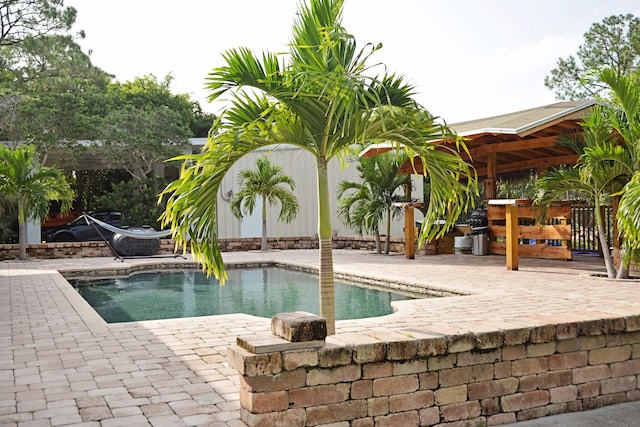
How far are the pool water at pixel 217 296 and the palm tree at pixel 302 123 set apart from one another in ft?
10.1

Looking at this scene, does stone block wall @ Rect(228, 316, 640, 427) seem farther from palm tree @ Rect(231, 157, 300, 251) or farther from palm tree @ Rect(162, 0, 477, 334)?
palm tree @ Rect(231, 157, 300, 251)

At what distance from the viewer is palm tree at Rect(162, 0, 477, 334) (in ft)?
12.6

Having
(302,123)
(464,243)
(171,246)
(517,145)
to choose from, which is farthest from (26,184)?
(302,123)

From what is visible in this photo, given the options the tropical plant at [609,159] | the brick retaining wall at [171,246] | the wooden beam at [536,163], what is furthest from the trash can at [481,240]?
the tropical plant at [609,159]

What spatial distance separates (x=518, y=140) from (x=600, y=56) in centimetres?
1451

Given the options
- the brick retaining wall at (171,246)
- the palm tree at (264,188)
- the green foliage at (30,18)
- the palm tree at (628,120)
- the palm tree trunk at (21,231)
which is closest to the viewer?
the palm tree at (628,120)

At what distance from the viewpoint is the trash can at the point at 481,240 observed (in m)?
12.5

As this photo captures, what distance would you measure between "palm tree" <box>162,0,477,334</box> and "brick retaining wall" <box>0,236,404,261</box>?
A: 10.6 metres

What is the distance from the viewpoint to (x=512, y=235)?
364 inches

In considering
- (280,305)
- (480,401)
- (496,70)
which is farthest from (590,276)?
(496,70)

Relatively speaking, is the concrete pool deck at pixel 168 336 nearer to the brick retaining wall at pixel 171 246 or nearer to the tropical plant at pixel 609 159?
the tropical plant at pixel 609 159

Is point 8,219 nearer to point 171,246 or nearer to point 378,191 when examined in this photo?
point 171,246

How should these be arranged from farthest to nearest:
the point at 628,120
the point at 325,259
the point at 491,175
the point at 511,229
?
1. the point at 491,175
2. the point at 511,229
3. the point at 628,120
4. the point at 325,259

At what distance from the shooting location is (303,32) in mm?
4129
